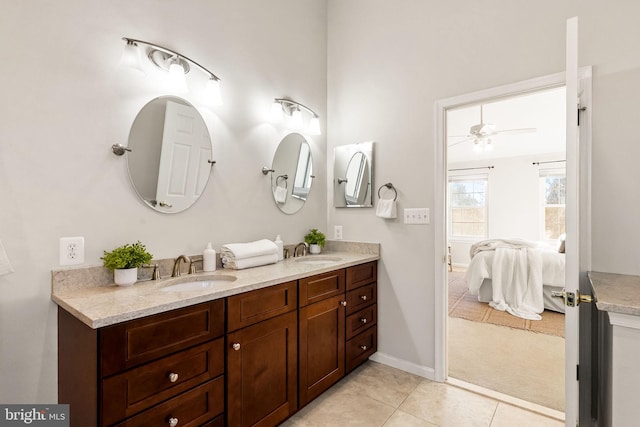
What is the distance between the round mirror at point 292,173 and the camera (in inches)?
96.2

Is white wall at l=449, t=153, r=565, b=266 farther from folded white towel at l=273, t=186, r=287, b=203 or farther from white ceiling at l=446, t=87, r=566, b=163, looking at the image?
folded white towel at l=273, t=186, r=287, b=203

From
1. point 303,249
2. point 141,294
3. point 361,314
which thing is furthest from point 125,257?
point 361,314

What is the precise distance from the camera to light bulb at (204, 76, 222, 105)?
6.26 feet

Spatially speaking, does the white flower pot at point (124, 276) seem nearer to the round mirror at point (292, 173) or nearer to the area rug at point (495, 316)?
the round mirror at point (292, 173)

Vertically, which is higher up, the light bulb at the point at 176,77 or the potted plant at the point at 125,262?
the light bulb at the point at 176,77

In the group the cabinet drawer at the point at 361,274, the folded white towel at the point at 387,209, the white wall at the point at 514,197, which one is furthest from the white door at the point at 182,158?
the white wall at the point at 514,197

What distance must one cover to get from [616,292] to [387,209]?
1383mm

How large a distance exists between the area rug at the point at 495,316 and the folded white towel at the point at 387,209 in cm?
196

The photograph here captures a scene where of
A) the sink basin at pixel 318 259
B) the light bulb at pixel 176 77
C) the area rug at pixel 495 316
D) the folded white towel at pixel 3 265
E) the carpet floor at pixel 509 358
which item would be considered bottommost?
the carpet floor at pixel 509 358

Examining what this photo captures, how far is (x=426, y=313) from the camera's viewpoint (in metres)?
2.32

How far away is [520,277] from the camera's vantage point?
370 centimetres

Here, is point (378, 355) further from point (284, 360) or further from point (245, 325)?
point (245, 325)

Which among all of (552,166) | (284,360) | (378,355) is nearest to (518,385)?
(378,355)

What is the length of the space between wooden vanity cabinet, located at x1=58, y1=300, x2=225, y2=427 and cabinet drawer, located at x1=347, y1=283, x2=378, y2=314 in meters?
1.08
